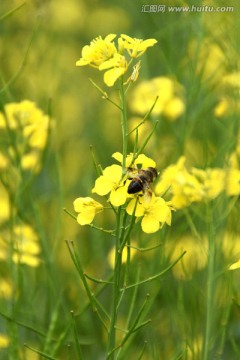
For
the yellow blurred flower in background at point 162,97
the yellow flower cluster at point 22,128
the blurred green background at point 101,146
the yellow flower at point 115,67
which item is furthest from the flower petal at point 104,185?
the yellow blurred flower in background at point 162,97

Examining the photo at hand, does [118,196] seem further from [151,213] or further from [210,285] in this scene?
[210,285]

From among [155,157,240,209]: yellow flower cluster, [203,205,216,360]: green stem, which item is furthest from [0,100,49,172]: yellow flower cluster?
[203,205,216,360]: green stem

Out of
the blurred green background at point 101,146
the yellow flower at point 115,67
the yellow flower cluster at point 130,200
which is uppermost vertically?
the yellow flower at point 115,67

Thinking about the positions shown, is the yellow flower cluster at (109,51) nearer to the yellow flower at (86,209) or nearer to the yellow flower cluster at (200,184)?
the yellow flower at (86,209)

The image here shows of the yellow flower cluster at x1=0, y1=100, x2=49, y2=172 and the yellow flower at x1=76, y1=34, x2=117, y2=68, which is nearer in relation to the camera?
the yellow flower at x1=76, y1=34, x2=117, y2=68

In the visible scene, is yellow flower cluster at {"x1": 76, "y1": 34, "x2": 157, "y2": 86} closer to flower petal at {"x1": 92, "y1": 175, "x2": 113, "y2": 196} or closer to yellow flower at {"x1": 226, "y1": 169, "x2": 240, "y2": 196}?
flower petal at {"x1": 92, "y1": 175, "x2": 113, "y2": 196}

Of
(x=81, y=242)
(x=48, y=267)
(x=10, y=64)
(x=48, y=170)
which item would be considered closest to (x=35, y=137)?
(x=48, y=267)
